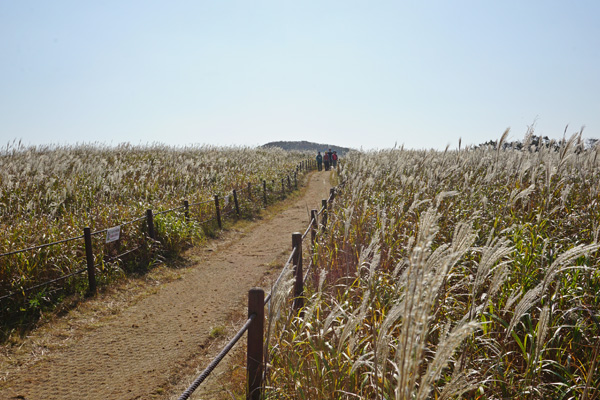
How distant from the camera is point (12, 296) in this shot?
6016mm

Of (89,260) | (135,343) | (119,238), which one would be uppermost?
(119,238)

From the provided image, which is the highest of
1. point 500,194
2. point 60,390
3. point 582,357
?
point 500,194

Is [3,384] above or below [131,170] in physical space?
below

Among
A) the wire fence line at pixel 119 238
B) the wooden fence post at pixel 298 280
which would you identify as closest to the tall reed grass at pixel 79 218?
the wire fence line at pixel 119 238

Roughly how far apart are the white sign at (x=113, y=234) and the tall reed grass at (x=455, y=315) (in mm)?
4388

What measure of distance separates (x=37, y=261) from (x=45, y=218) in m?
2.00

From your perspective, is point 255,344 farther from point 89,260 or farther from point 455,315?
point 89,260

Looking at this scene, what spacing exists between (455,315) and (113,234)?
6515 millimetres

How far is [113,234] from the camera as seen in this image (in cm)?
762

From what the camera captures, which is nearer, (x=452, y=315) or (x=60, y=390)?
(x=452, y=315)

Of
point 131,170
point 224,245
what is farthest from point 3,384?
point 131,170

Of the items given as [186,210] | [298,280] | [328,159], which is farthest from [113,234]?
[328,159]

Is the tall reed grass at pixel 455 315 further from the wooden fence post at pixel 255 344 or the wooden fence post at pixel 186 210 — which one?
the wooden fence post at pixel 186 210

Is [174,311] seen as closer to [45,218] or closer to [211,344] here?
[211,344]
